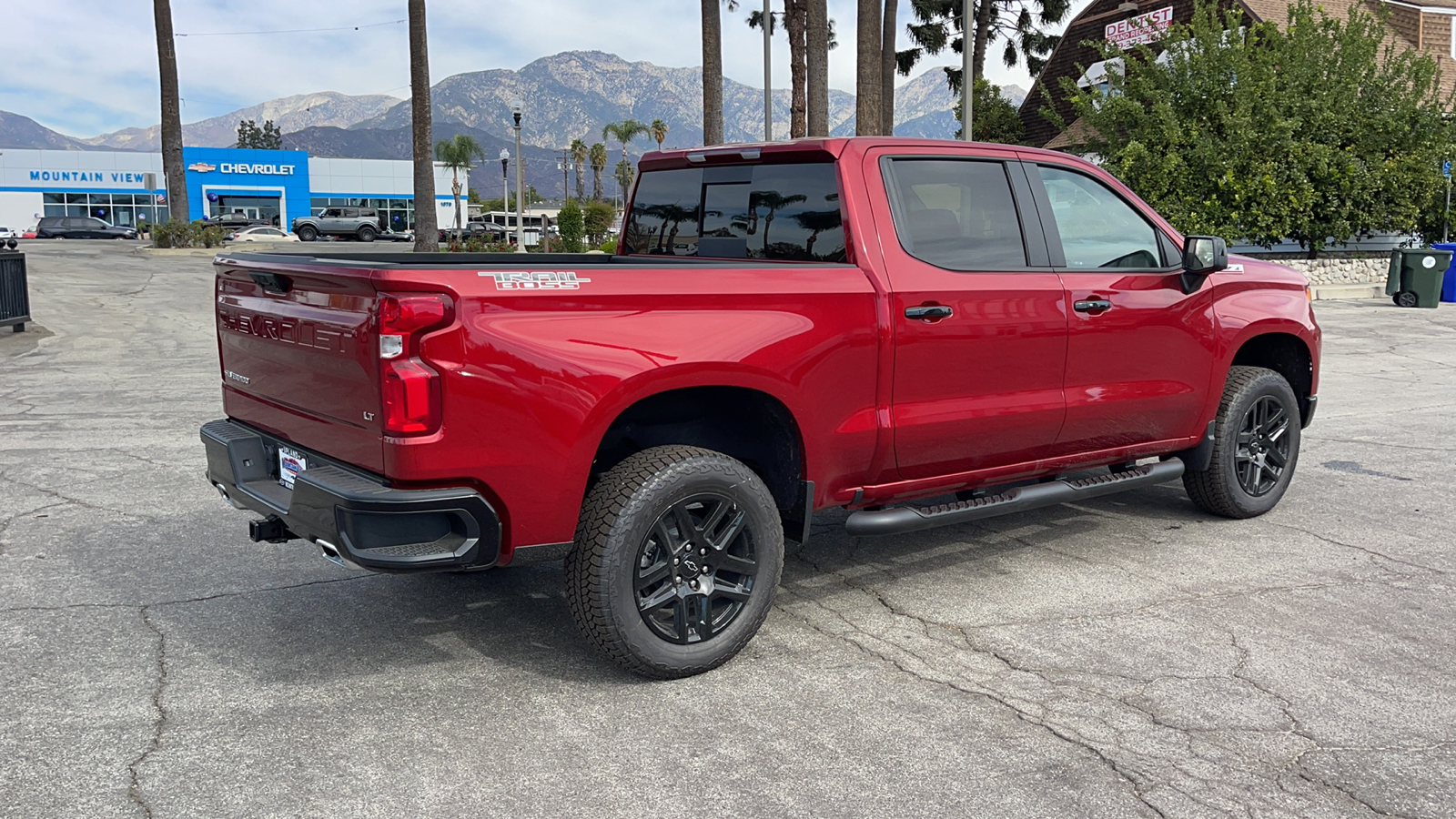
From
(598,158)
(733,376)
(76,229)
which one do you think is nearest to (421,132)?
(733,376)

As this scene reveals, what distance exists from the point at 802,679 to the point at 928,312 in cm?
154

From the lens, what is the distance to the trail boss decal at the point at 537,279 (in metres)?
3.69

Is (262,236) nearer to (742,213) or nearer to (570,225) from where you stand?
(570,225)

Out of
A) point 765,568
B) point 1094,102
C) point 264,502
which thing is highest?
point 1094,102

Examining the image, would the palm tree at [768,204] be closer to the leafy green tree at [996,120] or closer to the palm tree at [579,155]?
the leafy green tree at [996,120]

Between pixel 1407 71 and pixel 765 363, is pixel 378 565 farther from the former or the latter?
pixel 1407 71

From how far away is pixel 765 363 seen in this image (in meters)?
4.25

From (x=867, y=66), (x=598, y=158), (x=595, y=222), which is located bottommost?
(x=595, y=222)

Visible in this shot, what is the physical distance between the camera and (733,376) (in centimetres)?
417

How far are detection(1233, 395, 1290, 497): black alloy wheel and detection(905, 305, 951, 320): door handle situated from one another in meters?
2.40

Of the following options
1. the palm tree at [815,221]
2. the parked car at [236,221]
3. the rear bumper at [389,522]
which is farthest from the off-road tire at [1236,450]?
the parked car at [236,221]

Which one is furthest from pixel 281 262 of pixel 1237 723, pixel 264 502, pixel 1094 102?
pixel 1094 102

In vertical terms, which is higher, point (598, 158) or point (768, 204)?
point (598, 158)

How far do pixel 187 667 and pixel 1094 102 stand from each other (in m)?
24.8
